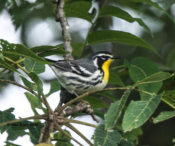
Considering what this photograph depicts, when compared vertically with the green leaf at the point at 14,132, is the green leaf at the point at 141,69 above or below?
above

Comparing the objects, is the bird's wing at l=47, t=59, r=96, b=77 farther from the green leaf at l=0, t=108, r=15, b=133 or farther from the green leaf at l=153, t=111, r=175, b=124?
the green leaf at l=153, t=111, r=175, b=124

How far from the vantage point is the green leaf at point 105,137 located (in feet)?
4.78

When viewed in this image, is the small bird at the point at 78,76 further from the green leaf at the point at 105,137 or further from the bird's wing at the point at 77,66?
the green leaf at the point at 105,137

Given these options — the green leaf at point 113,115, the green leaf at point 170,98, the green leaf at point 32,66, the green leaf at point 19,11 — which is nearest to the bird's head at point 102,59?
the green leaf at point 19,11

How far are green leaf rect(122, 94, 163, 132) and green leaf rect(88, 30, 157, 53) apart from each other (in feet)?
2.53

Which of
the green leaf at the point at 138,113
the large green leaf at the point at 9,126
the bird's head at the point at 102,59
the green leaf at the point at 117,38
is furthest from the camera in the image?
the bird's head at the point at 102,59

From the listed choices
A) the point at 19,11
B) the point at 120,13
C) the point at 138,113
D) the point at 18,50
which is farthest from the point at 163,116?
the point at 19,11

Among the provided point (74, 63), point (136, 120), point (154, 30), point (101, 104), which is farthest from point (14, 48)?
point (154, 30)

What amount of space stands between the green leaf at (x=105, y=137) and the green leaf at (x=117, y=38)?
0.75 metres

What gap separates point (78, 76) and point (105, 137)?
3.91 feet

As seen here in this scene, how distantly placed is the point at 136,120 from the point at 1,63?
0.56 m

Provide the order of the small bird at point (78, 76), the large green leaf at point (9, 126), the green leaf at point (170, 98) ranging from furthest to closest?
the small bird at point (78, 76) < the large green leaf at point (9, 126) < the green leaf at point (170, 98)

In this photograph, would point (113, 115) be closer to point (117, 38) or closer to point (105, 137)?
point (105, 137)

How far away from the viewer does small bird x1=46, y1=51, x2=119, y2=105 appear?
8.06 ft
